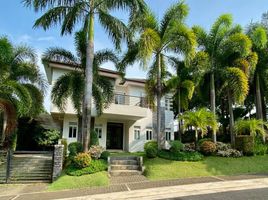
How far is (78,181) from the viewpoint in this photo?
37.9ft

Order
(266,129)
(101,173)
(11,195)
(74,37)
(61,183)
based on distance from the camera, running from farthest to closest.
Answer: (266,129) < (74,37) < (101,173) < (61,183) < (11,195)

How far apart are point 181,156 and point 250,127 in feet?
16.4

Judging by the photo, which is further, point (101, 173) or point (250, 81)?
point (250, 81)

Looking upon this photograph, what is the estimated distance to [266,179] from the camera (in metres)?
11.5

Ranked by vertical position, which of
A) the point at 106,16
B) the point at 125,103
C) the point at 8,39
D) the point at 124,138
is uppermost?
the point at 106,16

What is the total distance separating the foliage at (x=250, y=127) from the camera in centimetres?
1584

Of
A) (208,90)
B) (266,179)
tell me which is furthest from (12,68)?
(266,179)

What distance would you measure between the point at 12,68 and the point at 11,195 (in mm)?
9745

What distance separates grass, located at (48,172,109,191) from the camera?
11.1 metres

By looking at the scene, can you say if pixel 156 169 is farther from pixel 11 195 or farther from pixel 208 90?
pixel 208 90

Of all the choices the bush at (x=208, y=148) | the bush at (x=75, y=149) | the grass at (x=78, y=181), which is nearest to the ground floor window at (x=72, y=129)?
the bush at (x=75, y=149)

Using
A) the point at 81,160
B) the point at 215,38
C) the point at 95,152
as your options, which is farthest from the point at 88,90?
the point at 215,38

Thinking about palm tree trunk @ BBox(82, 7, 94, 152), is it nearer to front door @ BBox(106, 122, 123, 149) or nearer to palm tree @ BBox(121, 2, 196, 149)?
palm tree @ BBox(121, 2, 196, 149)

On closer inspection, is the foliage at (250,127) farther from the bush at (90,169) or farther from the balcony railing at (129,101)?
the bush at (90,169)
